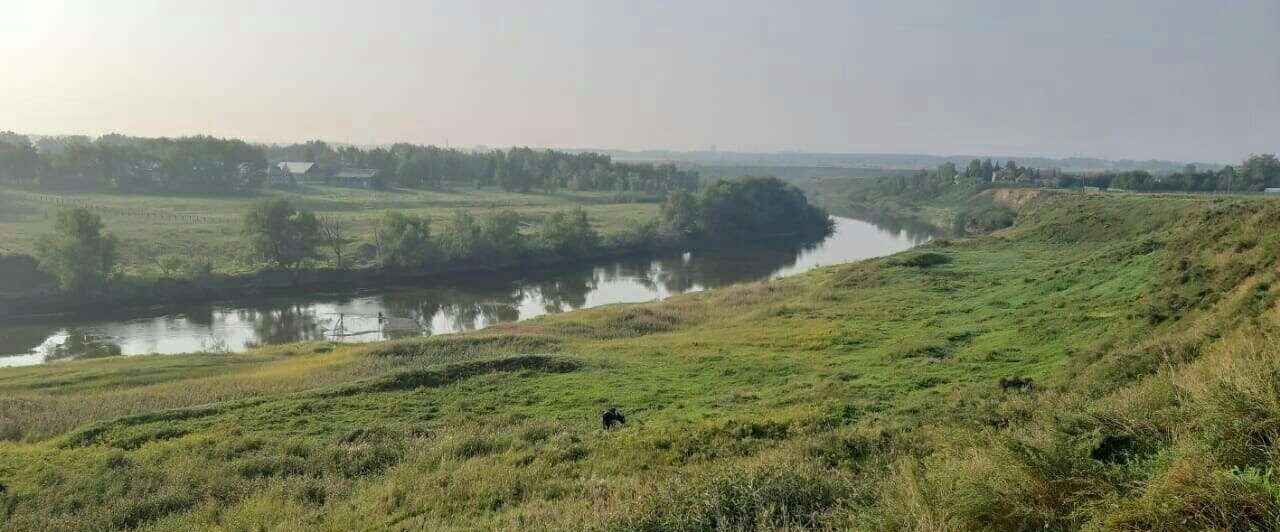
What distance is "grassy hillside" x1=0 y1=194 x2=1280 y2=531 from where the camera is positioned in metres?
5.85

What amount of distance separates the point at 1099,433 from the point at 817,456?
333cm

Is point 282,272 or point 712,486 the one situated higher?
point 712,486

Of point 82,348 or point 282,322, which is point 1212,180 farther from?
point 82,348

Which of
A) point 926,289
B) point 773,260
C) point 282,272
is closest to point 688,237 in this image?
point 773,260

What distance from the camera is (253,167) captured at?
10706cm

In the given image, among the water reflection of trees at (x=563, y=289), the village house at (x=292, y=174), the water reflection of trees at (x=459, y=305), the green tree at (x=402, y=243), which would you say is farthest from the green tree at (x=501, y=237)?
the village house at (x=292, y=174)

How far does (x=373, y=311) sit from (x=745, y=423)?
40796 mm

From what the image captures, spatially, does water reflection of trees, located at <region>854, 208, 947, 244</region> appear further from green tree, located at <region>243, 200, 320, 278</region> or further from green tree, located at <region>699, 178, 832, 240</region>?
green tree, located at <region>243, 200, 320, 278</region>

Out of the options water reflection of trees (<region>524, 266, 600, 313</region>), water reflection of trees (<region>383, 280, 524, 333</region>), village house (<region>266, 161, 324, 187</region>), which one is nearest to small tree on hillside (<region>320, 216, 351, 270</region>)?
water reflection of trees (<region>383, 280, 524, 333</region>)

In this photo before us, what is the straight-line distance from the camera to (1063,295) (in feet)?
79.7

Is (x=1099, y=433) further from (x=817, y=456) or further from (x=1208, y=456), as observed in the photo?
(x=817, y=456)

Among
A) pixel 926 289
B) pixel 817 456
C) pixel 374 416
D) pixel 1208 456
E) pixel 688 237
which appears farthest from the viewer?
pixel 688 237

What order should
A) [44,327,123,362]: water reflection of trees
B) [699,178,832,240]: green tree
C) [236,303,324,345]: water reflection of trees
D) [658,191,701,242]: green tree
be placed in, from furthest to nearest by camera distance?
[699,178,832,240]: green tree
[658,191,701,242]: green tree
[236,303,324,345]: water reflection of trees
[44,327,123,362]: water reflection of trees

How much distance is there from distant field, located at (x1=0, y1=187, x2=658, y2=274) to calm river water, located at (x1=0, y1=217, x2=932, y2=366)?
925cm
